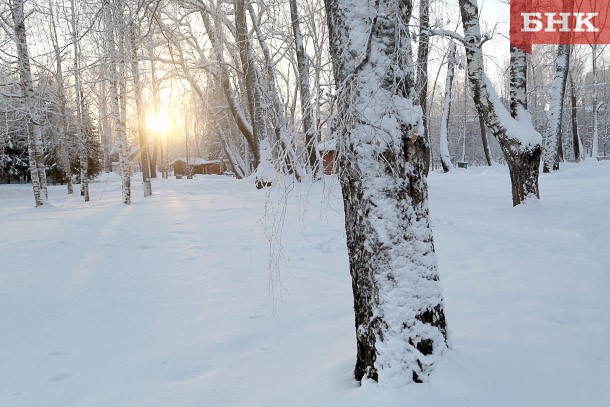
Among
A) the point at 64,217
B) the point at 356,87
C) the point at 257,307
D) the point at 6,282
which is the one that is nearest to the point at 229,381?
the point at 257,307

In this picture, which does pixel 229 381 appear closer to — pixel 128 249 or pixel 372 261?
pixel 372 261

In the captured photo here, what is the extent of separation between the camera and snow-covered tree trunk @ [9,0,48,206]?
1270 centimetres

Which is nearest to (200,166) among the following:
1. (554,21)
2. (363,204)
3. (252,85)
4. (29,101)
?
(29,101)

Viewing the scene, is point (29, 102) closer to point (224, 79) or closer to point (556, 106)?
point (224, 79)

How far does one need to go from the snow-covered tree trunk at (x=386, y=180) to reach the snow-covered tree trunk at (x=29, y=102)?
544 inches

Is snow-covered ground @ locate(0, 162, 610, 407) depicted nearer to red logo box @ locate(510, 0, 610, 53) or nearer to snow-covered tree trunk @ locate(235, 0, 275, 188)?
red logo box @ locate(510, 0, 610, 53)

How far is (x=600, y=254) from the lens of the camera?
15.6 ft

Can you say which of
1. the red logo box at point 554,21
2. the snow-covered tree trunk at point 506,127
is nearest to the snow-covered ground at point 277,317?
the snow-covered tree trunk at point 506,127

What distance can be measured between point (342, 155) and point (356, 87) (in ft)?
→ 1.20

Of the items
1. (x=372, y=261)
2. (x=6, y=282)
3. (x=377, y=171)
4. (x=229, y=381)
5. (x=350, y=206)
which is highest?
(x=377, y=171)

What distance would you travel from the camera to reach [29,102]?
13.1 meters

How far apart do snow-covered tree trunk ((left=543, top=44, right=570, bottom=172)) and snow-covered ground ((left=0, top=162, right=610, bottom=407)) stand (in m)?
8.55

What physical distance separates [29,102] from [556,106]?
17977 mm

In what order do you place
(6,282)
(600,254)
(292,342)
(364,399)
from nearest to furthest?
(364,399)
(292,342)
(6,282)
(600,254)
